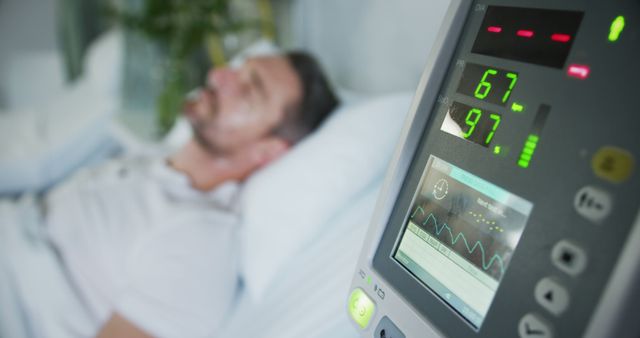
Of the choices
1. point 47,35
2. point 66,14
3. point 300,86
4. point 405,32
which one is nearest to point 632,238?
point 405,32

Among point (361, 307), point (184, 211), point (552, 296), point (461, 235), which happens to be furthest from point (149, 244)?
point (552, 296)

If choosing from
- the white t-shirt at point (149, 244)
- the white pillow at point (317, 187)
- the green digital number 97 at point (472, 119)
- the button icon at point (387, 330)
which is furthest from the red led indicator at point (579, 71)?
the white t-shirt at point (149, 244)

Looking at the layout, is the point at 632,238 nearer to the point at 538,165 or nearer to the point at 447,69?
the point at 538,165

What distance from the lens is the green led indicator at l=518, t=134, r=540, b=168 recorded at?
1.46 ft

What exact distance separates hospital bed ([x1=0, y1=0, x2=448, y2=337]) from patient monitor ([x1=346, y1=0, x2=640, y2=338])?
0.96 ft

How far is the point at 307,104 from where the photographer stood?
1354 mm

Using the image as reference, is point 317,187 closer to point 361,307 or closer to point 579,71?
point 361,307

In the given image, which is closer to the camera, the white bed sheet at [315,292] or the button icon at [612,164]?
the button icon at [612,164]

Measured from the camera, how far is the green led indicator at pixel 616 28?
0.39 m

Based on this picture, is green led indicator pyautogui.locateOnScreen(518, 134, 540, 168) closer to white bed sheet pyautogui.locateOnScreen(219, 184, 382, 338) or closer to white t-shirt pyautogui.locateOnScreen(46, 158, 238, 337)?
white bed sheet pyautogui.locateOnScreen(219, 184, 382, 338)

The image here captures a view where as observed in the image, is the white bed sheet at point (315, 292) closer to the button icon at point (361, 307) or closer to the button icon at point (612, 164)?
the button icon at point (361, 307)

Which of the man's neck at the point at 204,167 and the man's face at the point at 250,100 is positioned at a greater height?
the man's face at the point at 250,100

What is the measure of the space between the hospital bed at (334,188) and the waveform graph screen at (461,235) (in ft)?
0.94

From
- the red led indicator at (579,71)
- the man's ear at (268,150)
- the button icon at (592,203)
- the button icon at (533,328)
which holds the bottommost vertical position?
the man's ear at (268,150)
